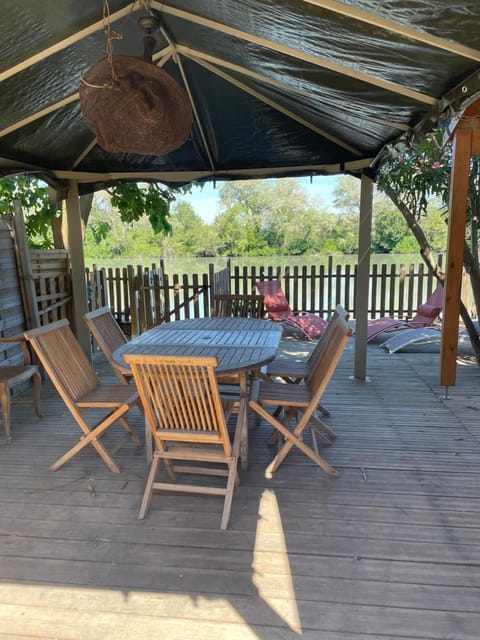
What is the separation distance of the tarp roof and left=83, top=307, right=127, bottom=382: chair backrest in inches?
63.4

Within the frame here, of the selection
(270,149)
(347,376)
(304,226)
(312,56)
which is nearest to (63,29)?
(312,56)

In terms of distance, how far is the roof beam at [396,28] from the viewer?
68.5 inches

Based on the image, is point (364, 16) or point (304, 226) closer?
point (364, 16)

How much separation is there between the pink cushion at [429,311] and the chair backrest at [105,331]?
194 inches

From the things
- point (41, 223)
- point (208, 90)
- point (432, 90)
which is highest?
point (208, 90)

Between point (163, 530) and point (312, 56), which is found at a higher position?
point (312, 56)

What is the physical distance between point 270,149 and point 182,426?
10.7 feet

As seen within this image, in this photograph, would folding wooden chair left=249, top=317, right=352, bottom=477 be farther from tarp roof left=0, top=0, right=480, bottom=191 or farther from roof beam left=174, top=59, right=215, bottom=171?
roof beam left=174, top=59, right=215, bottom=171

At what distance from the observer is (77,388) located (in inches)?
113

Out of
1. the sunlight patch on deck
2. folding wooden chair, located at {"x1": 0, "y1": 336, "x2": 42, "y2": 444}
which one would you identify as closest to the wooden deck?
the sunlight patch on deck

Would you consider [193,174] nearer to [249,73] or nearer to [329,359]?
[249,73]

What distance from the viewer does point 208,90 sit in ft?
11.3

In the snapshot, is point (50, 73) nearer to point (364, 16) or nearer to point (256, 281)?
point (364, 16)

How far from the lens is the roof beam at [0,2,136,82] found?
7.30 feet
